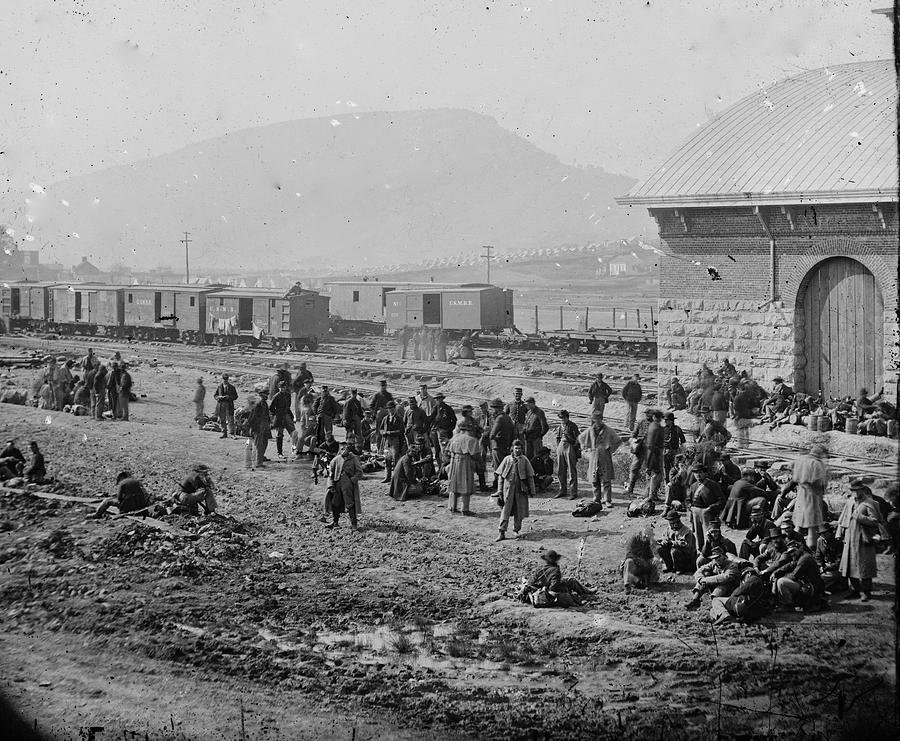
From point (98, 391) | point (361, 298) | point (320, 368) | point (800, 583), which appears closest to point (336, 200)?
point (361, 298)

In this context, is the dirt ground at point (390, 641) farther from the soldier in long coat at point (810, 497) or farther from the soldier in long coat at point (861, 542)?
the soldier in long coat at point (810, 497)

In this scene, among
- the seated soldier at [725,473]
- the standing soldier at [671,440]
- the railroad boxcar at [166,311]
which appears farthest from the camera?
the railroad boxcar at [166,311]

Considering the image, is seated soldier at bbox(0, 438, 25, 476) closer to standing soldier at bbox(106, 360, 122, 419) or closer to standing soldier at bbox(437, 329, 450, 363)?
standing soldier at bbox(106, 360, 122, 419)

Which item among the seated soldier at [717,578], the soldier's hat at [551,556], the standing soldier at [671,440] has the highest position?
the standing soldier at [671,440]

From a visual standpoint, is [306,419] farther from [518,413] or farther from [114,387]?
[114,387]

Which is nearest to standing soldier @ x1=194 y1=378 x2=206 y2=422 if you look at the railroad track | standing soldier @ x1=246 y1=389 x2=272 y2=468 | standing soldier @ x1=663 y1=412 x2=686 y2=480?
standing soldier @ x1=246 y1=389 x2=272 y2=468

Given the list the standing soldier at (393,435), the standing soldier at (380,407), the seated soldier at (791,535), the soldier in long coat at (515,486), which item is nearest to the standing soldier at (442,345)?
the standing soldier at (380,407)
